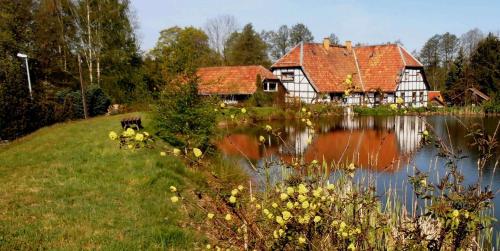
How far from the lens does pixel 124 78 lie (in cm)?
3484

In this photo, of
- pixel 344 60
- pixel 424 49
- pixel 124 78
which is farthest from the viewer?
pixel 424 49

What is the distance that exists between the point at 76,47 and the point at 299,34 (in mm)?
38909

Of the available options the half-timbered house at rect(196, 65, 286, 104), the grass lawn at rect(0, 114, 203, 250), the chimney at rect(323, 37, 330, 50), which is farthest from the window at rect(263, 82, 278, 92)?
the grass lawn at rect(0, 114, 203, 250)

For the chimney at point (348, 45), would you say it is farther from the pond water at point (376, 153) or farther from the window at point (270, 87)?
the pond water at point (376, 153)

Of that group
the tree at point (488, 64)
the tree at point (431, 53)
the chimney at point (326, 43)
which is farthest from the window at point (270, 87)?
the tree at point (431, 53)

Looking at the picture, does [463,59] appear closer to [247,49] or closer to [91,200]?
[247,49]

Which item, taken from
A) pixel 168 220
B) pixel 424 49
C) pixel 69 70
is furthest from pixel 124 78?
pixel 424 49

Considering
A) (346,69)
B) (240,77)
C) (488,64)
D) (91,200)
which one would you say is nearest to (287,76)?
(240,77)

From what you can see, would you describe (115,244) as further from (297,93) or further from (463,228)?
(297,93)

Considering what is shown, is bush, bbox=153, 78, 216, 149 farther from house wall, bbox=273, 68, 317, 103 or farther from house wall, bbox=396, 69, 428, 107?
house wall, bbox=396, 69, 428, 107

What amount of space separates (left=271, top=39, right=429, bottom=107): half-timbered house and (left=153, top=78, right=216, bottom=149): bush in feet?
90.9

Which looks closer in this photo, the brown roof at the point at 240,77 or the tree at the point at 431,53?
the brown roof at the point at 240,77

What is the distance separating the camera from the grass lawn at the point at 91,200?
5531 millimetres

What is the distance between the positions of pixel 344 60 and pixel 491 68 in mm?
14769
